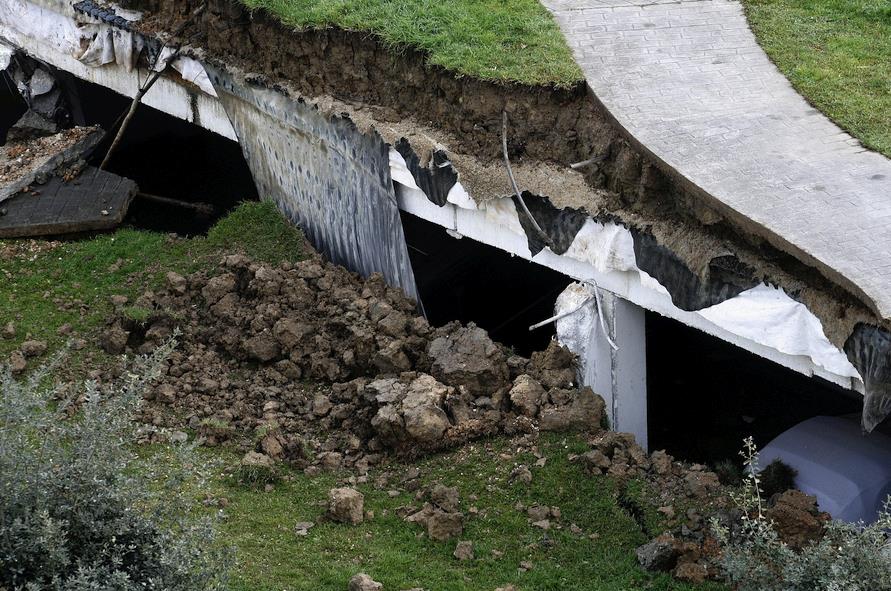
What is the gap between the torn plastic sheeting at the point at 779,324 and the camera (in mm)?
6871

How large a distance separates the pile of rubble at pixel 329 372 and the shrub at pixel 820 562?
6.59ft

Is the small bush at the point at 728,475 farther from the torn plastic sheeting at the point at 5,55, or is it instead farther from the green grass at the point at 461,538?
the torn plastic sheeting at the point at 5,55

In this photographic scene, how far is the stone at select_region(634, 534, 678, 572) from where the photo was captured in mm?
6805

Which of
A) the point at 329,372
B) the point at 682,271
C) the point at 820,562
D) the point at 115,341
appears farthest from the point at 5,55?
the point at 820,562

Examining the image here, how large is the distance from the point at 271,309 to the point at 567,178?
2695mm

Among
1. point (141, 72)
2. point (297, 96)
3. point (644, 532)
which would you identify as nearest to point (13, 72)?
point (141, 72)

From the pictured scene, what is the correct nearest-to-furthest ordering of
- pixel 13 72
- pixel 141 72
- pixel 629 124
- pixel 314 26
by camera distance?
pixel 629 124 → pixel 314 26 → pixel 141 72 → pixel 13 72

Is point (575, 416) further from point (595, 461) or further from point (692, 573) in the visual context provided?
point (692, 573)

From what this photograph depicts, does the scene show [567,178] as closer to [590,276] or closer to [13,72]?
[590,276]

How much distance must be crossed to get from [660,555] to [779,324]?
5.46 feet

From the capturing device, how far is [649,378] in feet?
34.6

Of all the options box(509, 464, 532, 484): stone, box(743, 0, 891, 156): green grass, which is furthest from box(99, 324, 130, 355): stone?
box(743, 0, 891, 156): green grass

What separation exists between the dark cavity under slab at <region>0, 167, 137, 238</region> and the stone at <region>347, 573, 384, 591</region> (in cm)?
617

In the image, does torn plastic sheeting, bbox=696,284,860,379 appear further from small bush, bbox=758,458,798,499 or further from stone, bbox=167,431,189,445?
stone, bbox=167,431,189,445
